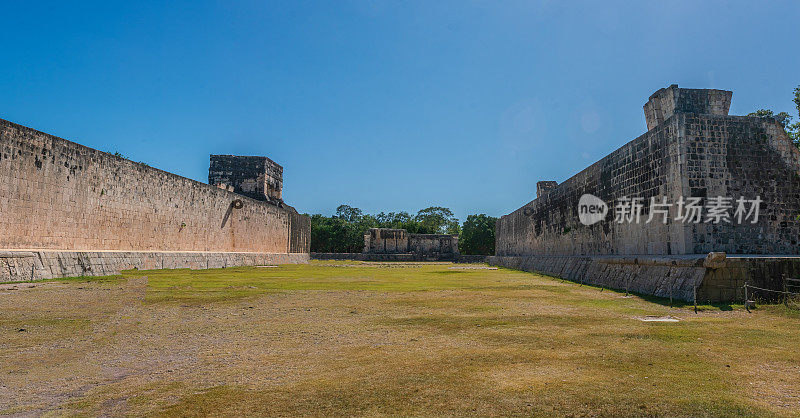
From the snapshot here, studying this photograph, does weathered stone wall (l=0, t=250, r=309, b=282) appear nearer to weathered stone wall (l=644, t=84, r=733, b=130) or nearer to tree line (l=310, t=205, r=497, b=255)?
weathered stone wall (l=644, t=84, r=733, b=130)

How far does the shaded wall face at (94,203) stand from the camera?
10727 millimetres

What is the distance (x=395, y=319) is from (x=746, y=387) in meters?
3.21

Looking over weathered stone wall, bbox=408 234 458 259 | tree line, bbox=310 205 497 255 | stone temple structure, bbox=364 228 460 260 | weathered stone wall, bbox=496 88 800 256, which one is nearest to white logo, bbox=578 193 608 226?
weathered stone wall, bbox=496 88 800 256

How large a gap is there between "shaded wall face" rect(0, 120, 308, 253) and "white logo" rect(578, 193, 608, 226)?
14395 mm

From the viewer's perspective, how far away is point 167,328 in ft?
14.5

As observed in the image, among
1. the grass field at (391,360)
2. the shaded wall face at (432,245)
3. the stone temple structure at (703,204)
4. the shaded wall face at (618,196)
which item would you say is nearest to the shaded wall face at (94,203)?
the grass field at (391,360)

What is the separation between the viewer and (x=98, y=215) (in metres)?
13.3

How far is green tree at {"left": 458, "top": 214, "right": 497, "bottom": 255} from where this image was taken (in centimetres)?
5231

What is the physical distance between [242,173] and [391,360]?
26.4 metres

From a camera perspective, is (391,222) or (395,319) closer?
(395,319)

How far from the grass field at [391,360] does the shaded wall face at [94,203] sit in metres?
6.36

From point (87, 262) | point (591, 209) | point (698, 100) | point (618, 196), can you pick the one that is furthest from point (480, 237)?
point (87, 262)

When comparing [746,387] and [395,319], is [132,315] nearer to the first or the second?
[395,319]

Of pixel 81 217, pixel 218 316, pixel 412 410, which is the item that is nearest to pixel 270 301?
pixel 218 316
